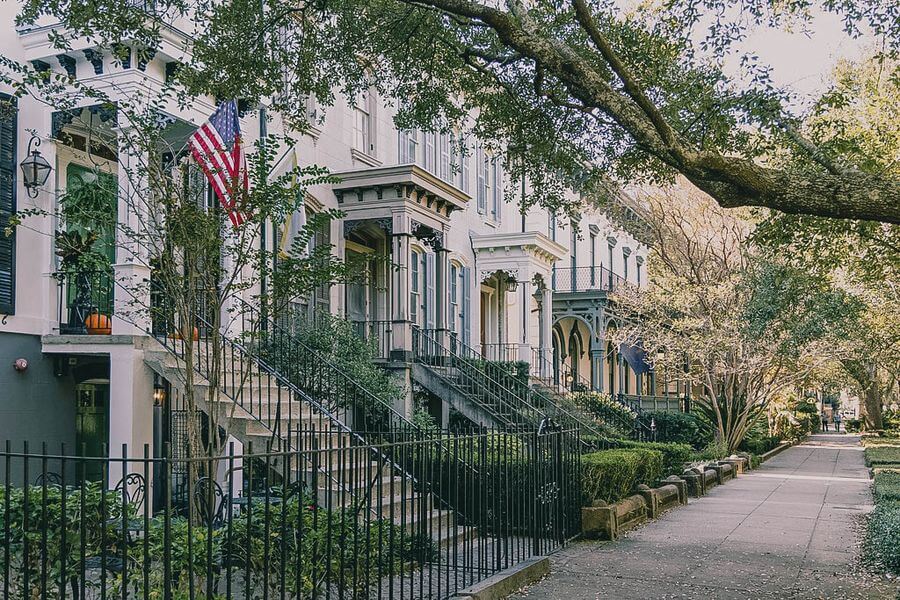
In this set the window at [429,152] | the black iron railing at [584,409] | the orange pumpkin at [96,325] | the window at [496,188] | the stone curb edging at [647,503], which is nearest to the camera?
the stone curb edging at [647,503]

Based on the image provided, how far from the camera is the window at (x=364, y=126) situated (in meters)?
18.5

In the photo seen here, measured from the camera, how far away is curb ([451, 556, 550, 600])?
24.4ft

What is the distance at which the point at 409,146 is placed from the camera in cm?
2042

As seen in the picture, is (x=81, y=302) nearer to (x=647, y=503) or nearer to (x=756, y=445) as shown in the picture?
(x=647, y=503)

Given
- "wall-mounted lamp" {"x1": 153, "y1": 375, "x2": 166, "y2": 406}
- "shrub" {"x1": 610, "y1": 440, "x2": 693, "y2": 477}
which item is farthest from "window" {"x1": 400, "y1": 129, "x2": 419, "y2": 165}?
"wall-mounted lamp" {"x1": 153, "y1": 375, "x2": 166, "y2": 406}

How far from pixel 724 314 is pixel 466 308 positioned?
6928mm

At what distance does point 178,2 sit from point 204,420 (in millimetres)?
5617

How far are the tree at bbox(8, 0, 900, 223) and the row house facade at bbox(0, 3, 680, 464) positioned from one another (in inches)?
31.0

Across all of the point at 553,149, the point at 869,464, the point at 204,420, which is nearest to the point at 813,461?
the point at 869,464

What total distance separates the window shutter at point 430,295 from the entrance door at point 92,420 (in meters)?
7.70

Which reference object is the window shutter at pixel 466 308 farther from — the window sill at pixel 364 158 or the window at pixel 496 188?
the window sill at pixel 364 158

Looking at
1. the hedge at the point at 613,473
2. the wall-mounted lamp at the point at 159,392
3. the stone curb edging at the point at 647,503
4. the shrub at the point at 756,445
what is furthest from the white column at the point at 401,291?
the shrub at the point at 756,445

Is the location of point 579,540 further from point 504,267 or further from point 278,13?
point 504,267

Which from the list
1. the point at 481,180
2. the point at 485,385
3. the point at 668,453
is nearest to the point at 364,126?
the point at 485,385
